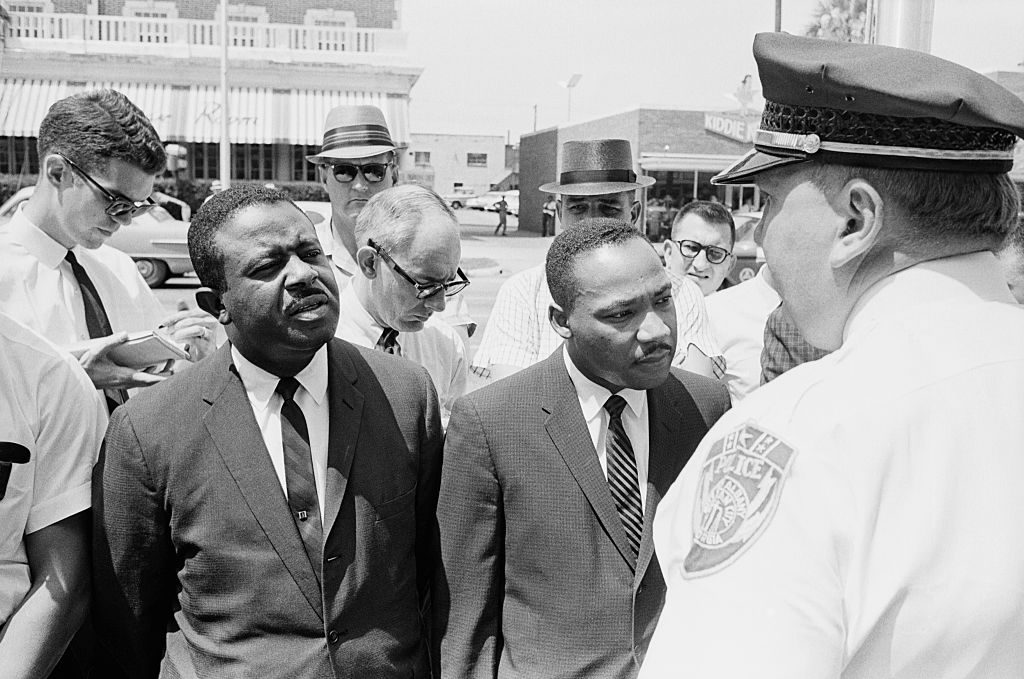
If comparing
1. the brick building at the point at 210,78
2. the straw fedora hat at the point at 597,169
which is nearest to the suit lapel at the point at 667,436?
the straw fedora hat at the point at 597,169

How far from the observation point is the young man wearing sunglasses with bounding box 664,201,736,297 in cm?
542

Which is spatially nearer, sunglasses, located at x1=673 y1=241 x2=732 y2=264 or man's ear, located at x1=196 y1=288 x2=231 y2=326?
man's ear, located at x1=196 y1=288 x2=231 y2=326

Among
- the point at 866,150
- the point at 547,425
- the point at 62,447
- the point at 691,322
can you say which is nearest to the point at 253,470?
the point at 62,447

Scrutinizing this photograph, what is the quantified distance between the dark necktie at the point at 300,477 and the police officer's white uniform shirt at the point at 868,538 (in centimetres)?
125

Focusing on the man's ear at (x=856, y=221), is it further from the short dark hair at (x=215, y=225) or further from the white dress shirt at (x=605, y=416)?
the short dark hair at (x=215, y=225)

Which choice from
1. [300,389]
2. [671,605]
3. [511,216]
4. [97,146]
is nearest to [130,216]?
[97,146]

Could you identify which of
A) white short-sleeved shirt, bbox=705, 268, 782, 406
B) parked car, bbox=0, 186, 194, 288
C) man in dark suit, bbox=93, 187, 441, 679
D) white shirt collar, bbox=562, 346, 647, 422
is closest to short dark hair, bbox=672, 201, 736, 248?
white short-sleeved shirt, bbox=705, 268, 782, 406

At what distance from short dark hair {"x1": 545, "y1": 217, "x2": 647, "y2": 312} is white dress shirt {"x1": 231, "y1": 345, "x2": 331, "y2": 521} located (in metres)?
0.69

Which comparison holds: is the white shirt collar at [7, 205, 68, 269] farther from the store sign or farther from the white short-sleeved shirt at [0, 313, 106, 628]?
the store sign

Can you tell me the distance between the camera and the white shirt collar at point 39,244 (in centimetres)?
328

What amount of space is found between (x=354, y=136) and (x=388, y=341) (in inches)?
68.2

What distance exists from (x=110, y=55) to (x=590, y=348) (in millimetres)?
25296

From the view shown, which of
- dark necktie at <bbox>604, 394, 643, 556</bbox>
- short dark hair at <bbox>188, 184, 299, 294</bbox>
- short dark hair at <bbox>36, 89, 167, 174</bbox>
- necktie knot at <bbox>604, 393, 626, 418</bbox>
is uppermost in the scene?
short dark hair at <bbox>36, 89, 167, 174</bbox>

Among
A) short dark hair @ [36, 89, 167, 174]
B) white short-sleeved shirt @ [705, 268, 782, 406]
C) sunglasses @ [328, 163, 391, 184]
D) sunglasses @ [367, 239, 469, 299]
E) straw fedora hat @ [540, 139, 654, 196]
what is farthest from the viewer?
sunglasses @ [328, 163, 391, 184]
